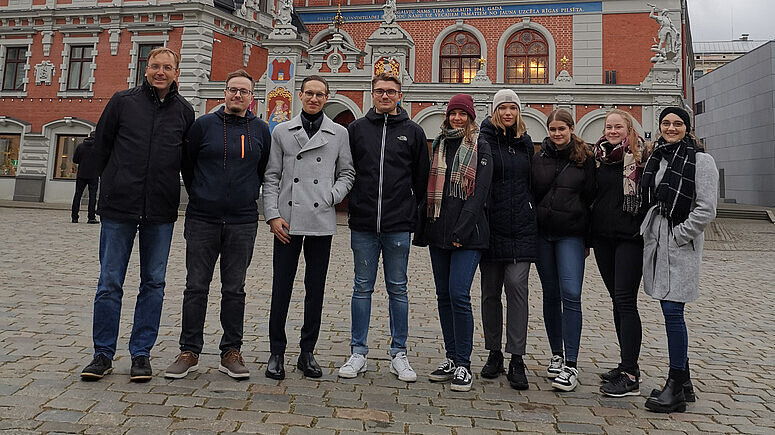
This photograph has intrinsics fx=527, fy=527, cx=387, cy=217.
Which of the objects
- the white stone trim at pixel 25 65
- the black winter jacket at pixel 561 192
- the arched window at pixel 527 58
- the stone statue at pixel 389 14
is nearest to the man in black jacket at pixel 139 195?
the black winter jacket at pixel 561 192

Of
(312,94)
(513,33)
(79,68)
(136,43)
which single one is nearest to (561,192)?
(312,94)

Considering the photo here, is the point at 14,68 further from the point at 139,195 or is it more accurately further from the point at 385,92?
the point at 385,92

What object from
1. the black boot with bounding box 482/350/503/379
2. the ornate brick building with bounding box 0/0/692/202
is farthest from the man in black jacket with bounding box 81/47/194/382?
the ornate brick building with bounding box 0/0/692/202

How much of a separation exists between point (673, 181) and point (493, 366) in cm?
195

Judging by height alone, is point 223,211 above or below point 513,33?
below

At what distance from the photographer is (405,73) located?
62.5 feet

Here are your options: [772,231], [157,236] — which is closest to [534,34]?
[772,231]

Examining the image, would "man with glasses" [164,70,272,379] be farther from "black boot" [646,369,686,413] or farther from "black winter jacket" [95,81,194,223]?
"black boot" [646,369,686,413]

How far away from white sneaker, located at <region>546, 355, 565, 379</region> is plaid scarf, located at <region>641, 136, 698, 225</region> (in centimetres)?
136

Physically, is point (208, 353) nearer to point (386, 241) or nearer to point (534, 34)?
point (386, 241)

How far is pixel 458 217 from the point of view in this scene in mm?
4082

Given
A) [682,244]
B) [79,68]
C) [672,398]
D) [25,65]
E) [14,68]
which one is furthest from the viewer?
[14,68]

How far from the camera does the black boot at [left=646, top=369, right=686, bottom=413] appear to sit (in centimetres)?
362

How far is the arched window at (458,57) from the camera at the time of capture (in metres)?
24.7
